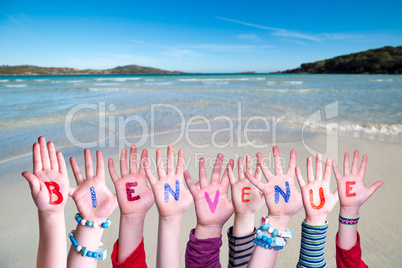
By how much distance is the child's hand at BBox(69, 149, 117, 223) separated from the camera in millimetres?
1284

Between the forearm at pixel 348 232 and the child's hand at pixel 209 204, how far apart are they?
636 millimetres

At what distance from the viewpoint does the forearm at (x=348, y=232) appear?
131cm

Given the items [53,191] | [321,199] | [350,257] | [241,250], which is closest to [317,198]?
[321,199]

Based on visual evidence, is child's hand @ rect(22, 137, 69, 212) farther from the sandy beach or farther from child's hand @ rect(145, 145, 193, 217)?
the sandy beach

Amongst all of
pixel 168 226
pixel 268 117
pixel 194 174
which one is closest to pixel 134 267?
pixel 168 226

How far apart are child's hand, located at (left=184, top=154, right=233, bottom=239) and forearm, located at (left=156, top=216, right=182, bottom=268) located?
0.12 meters

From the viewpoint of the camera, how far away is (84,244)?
1236mm

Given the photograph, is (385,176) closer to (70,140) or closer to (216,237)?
(216,237)

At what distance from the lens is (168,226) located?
4.21 feet

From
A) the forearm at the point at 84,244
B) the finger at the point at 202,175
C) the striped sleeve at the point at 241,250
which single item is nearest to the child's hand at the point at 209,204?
the finger at the point at 202,175

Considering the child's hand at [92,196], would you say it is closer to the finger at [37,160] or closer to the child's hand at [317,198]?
the finger at [37,160]

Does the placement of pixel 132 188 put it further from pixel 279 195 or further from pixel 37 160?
pixel 279 195

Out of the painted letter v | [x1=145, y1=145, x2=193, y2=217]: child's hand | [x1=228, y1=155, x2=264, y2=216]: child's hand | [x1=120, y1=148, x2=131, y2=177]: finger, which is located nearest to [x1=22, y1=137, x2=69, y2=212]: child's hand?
[x1=120, y1=148, x2=131, y2=177]: finger

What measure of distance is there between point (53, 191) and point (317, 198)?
1.39 metres
